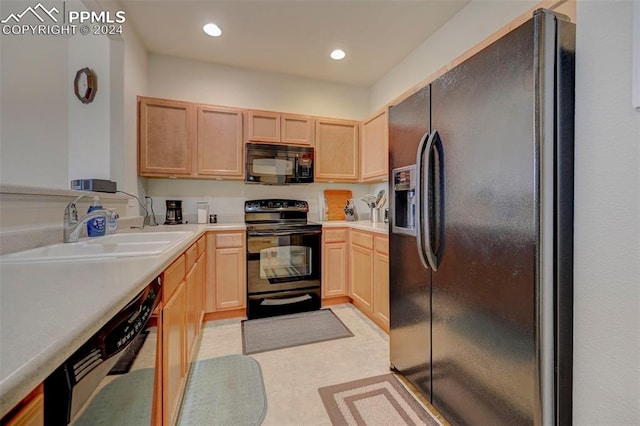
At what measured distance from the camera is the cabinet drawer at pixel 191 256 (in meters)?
1.68

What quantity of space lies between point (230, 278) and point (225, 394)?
115 centimetres

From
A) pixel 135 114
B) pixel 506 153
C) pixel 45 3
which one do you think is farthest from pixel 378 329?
pixel 45 3

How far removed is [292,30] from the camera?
8.30 feet

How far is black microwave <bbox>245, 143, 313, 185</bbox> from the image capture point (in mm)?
2916

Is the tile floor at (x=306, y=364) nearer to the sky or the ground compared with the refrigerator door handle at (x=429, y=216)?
nearer to the ground

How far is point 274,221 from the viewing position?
126 inches

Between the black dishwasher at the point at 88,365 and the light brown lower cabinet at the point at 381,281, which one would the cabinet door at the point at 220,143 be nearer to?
the light brown lower cabinet at the point at 381,281

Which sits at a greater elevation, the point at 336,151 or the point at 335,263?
the point at 336,151

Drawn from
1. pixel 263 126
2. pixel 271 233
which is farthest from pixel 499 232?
pixel 263 126

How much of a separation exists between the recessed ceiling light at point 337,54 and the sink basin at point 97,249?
7.89ft

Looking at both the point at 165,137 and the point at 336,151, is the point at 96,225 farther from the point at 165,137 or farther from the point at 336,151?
the point at 336,151

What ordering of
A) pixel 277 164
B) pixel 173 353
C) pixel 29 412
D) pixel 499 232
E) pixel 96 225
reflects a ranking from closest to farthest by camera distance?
pixel 29 412
pixel 499 232
pixel 173 353
pixel 96 225
pixel 277 164

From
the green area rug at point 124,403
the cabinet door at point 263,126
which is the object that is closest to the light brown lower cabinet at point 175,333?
the green area rug at point 124,403

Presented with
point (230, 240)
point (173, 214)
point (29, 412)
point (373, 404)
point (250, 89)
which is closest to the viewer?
point (29, 412)
